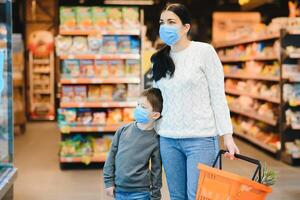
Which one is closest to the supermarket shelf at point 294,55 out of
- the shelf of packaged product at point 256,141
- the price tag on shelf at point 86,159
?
the shelf of packaged product at point 256,141

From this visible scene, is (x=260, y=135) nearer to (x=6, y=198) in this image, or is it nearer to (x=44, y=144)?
(x=44, y=144)

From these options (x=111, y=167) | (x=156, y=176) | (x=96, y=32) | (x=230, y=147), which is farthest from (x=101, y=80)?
(x=230, y=147)

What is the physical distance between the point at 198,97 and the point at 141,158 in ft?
1.70

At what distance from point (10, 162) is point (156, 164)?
2.47 metres

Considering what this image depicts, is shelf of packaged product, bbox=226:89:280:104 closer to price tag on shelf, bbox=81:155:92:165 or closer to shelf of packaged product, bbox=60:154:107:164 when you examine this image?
shelf of packaged product, bbox=60:154:107:164

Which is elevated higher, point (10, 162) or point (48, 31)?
point (48, 31)

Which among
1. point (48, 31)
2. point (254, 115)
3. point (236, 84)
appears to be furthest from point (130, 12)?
point (48, 31)

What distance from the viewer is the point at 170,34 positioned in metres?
3.05

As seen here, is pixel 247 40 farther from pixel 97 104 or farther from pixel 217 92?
pixel 217 92

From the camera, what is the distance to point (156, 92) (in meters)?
3.20

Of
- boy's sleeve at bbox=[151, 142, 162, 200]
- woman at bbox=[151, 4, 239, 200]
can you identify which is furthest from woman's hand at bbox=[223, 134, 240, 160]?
boy's sleeve at bbox=[151, 142, 162, 200]

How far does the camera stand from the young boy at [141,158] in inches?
125

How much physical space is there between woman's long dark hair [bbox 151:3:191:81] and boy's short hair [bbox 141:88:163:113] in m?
0.08

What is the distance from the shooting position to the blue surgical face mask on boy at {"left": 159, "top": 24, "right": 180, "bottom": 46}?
3055 millimetres
